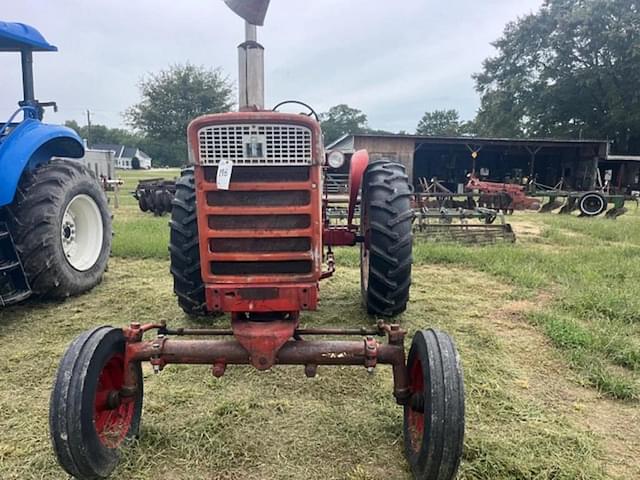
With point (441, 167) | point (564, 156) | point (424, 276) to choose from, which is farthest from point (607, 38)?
point (424, 276)

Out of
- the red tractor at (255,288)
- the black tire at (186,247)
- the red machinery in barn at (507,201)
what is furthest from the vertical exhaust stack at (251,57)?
the red machinery in barn at (507,201)

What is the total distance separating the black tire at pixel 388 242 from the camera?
3357 mm

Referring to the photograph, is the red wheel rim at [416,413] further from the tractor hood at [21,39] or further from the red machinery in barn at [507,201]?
the red machinery in barn at [507,201]

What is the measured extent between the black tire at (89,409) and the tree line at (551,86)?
1210 inches

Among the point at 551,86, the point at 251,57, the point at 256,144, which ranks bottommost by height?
the point at 256,144

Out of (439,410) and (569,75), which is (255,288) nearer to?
(439,410)

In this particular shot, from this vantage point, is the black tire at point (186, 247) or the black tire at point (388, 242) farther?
the black tire at point (388, 242)

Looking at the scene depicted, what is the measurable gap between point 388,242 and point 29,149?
117 inches

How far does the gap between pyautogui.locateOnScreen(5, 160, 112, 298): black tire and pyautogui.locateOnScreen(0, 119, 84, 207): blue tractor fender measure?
156mm

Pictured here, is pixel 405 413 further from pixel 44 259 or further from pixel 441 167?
pixel 441 167

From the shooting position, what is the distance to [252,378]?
2.90 metres

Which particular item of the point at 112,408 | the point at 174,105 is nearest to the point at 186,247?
the point at 112,408

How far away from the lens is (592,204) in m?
12.8

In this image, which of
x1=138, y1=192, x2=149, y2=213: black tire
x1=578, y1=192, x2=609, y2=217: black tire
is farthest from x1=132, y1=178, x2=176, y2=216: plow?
x1=578, y1=192, x2=609, y2=217: black tire
